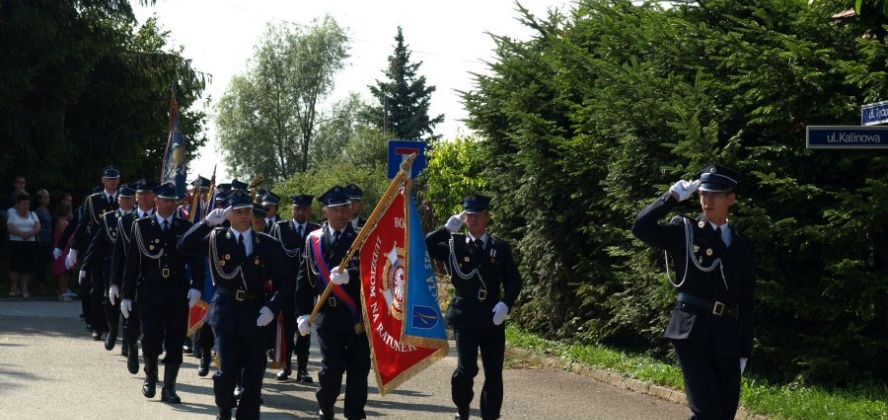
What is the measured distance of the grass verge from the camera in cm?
1008

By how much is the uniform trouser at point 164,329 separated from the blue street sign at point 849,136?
5876mm

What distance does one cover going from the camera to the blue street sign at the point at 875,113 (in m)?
8.87

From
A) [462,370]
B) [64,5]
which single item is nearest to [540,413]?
[462,370]

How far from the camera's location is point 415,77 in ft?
235

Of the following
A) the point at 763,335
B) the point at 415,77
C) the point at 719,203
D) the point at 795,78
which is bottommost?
the point at 763,335

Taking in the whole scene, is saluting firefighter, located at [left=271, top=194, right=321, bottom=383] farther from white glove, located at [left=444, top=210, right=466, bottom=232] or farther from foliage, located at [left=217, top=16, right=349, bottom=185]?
foliage, located at [left=217, top=16, right=349, bottom=185]

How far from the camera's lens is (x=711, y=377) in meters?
7.86

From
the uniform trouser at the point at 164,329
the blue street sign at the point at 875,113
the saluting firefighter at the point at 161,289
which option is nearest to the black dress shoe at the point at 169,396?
the saluting firefighter at the point at 161,289

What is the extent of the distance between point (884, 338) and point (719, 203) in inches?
156

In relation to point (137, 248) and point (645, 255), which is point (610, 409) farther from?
point (137, 248)

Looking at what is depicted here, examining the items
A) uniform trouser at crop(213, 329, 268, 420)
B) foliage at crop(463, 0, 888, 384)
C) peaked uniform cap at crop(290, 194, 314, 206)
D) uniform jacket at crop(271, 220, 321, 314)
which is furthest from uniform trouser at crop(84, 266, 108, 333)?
uniform trouser at crop(213, 329, 268, 420)

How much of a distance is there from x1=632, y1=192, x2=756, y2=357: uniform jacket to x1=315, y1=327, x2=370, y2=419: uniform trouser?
2.67m

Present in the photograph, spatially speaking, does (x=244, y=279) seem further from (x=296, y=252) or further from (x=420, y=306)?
(x=296, y=252)

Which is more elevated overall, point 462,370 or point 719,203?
point 719,203
